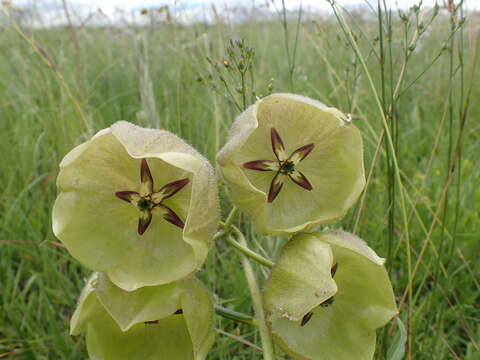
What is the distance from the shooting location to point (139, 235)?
1.72 metres

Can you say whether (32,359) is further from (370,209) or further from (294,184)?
(370,209)

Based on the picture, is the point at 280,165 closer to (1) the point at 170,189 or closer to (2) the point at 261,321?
(1) the point at 170,189

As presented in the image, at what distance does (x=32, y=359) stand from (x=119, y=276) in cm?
119

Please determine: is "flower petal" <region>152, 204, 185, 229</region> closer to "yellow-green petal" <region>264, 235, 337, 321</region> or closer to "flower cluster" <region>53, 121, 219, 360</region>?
"flower cluster" <region>53, 121, 219, 360</region>

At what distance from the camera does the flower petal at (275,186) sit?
5.93 ft

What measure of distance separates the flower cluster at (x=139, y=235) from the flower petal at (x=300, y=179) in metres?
0.35

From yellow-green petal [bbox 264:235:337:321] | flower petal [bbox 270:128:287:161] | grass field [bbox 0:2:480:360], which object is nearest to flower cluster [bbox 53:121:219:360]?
yellow-green petal [bbox 264:235:337:321]

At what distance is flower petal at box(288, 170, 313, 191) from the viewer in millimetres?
1827

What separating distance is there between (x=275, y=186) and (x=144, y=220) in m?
0.46

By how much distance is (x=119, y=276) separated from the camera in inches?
62.9

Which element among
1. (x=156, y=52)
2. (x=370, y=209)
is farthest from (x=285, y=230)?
(x=156, y=52)

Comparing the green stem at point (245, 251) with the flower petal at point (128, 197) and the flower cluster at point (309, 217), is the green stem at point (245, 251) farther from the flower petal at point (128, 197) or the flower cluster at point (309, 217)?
the flower petal at point (128, 197)

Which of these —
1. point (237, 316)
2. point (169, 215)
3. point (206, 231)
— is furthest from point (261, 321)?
point (169, 215)

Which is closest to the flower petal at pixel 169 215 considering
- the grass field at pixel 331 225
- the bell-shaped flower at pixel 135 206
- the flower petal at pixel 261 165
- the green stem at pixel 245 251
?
the bell-shaped flower at pixel 135 206
